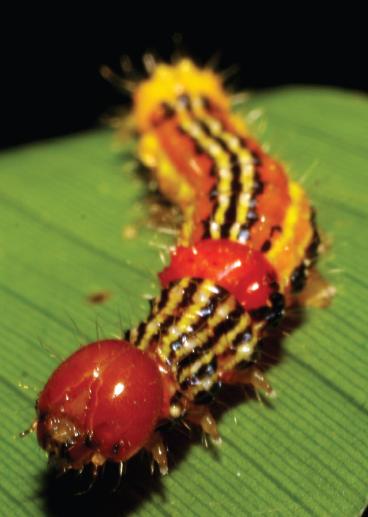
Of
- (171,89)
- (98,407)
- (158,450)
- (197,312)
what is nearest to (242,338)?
(197,312)

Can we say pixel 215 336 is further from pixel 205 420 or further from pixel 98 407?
pixel 98 407

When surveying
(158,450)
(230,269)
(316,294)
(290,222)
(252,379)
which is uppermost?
(290,222)

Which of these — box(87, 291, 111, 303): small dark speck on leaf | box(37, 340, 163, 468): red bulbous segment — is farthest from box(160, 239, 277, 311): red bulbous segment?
box(37, 340, 163, 468): red bulbous segment

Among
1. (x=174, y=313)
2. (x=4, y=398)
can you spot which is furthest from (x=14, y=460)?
(x=174, y=313)

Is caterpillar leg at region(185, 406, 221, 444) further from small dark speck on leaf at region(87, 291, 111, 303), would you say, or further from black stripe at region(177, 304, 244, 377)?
small dark speck on leaf at region(87, 291, 111, 303)

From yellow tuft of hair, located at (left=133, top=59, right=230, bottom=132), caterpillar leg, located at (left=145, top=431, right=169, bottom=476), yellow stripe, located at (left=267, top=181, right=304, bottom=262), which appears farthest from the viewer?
yellow tuft of hair, located at (left=133, top=59, right=230, bottom=132)

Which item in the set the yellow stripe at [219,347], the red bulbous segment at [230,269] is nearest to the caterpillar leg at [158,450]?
the yellow stripe at [219,347]
